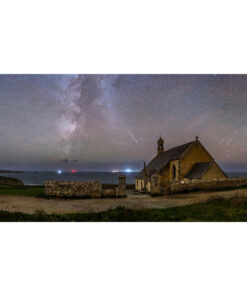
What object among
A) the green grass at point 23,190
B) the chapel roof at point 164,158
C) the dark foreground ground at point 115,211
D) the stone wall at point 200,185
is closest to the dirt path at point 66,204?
the dark foreground ground at point 115,211

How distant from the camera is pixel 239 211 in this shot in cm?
542

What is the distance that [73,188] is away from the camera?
285 inches

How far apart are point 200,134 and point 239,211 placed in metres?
2.75

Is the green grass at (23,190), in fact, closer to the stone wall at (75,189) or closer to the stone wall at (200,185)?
the stone wall at (75,189)

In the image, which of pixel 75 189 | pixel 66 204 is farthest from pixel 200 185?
pixel 66 204

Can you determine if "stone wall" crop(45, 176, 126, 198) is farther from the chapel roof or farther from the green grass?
the chapel roof

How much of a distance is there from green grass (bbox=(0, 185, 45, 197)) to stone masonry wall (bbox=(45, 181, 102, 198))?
485 mm

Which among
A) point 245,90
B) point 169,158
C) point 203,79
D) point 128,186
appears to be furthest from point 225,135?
point 128,186

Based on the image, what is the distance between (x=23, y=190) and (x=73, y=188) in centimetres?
277

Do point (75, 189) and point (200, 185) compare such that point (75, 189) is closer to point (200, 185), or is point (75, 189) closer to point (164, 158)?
point (200, 185)

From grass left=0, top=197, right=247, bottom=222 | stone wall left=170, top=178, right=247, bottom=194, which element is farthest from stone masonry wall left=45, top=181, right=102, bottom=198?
stone wall left=170, top=178, right=247, bottom=194

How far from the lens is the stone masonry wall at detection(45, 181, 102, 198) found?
713 cm

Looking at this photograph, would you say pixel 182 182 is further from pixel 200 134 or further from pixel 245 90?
pixel 245 90

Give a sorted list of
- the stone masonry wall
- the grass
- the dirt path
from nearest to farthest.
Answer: the grass, the dirt path, the stone masonry wall
